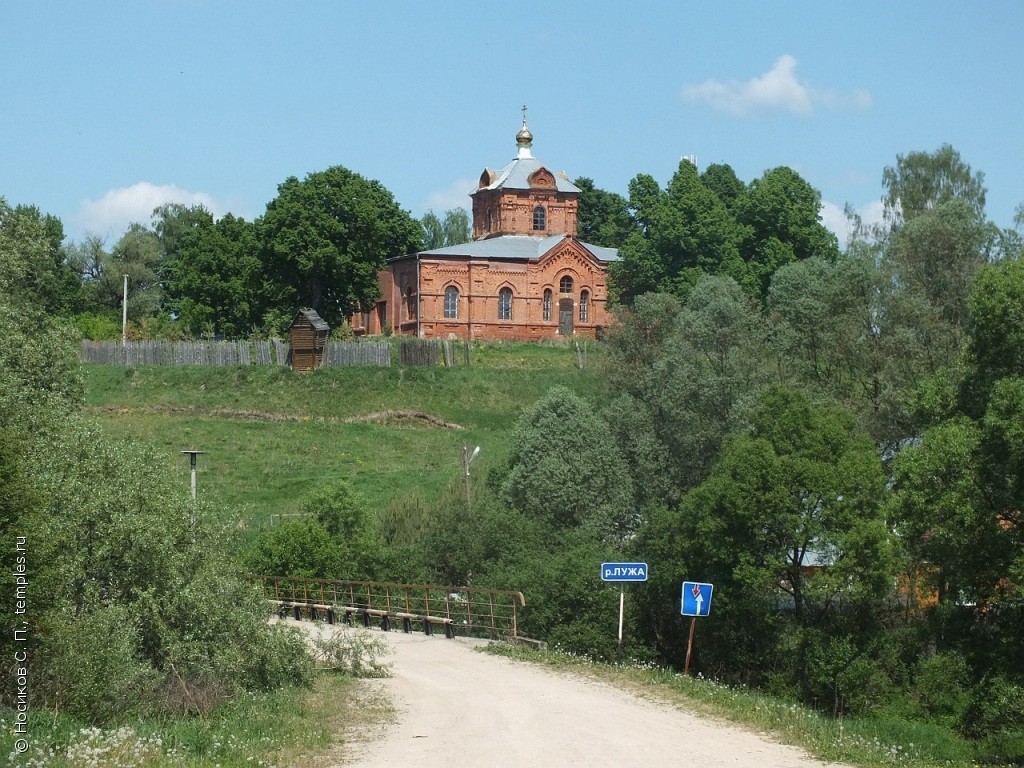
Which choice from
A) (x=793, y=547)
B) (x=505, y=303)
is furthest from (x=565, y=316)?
(x=793, y=547)

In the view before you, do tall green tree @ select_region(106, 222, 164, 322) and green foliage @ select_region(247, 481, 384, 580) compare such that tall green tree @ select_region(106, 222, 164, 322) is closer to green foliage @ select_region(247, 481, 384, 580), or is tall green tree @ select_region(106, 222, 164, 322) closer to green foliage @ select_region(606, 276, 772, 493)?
green foliage @ select_region(606, 276, 772, 493)

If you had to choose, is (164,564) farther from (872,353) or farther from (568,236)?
(568,236)

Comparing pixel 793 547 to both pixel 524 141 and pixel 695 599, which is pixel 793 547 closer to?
pixel 695 599

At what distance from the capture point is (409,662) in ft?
81.4

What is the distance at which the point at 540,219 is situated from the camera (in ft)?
249

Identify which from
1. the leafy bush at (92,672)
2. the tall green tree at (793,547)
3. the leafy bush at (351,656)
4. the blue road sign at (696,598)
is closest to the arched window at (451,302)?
the tall green tree at (793,547)

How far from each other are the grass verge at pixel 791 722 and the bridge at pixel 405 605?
284 centimetres

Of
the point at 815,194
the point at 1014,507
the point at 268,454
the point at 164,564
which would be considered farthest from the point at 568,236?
the point at 164,564

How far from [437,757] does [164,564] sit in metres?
5.53

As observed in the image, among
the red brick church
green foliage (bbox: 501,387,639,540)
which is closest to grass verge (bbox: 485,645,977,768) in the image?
green foliage (bbox: 501,387,639,540)

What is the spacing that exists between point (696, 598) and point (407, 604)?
10.2 m

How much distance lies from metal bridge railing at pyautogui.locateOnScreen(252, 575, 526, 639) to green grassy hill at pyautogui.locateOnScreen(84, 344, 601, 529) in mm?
8817

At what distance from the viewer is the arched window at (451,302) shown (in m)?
69.4

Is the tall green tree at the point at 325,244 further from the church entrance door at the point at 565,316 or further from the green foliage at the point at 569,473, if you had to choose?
the green foliage at the point at 569,473
